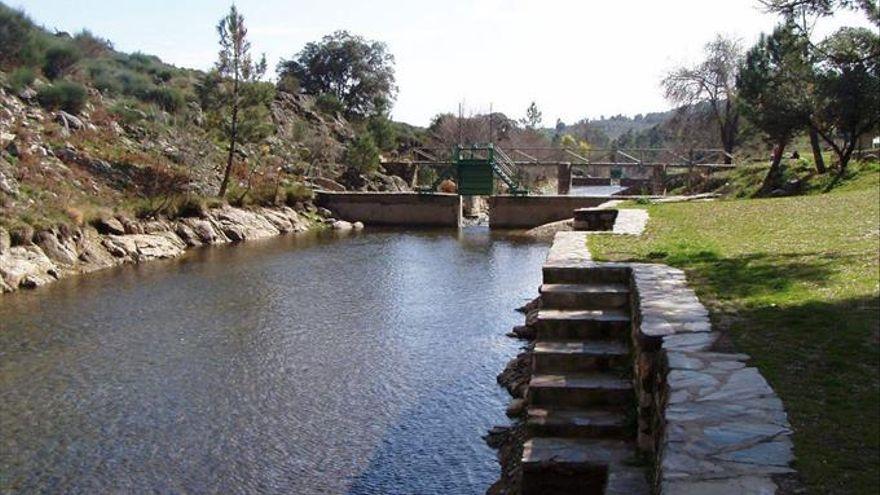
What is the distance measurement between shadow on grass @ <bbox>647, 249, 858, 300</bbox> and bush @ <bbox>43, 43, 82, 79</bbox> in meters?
30.3

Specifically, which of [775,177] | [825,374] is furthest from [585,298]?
[775,177]

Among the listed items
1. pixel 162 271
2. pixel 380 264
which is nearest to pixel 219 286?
pixel 162 271

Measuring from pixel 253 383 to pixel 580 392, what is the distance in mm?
4733

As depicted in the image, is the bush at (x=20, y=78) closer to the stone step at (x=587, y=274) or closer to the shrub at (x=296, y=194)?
the shrub at (x=296, y=194)

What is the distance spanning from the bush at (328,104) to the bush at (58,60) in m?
20.6

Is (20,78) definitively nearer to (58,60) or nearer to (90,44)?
(58,60)

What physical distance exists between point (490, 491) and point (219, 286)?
11466mm

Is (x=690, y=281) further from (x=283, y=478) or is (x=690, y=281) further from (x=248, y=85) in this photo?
(x=248, y=85)

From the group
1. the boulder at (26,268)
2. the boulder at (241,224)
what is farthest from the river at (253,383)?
the boulder at (241,224)

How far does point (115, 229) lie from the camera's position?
21031 millimetres

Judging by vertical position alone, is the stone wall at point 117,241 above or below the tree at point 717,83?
below

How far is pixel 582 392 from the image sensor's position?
6.50m

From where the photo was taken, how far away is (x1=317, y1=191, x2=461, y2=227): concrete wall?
3331 centimetres

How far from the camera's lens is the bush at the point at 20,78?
87.9ft
